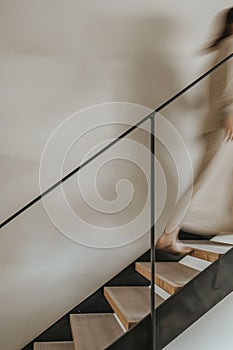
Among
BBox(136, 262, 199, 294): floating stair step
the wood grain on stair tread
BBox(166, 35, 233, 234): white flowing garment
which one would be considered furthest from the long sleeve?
the wood grain on stair tread

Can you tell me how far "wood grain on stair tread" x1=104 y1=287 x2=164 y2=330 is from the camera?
2.72 m

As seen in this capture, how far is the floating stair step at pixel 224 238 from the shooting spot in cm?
318

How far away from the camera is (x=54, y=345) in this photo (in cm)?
356

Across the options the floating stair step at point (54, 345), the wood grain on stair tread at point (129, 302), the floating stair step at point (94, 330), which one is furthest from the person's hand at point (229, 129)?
the floating stair step at point (54, 345)

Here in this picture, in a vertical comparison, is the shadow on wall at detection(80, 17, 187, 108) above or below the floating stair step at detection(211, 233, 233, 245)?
above

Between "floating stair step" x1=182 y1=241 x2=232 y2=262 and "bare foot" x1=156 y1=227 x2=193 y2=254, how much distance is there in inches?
1.4

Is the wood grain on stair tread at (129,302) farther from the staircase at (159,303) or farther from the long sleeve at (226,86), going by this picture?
the long sleeve at (226,86)

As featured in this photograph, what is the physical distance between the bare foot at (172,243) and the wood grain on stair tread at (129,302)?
1.03 feet

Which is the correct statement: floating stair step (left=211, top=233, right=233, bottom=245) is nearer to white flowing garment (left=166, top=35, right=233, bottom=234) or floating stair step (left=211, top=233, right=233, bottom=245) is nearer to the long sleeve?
white flowing garment (left=166, top=35, right=233, bottom=234)

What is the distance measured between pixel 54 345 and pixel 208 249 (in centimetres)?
128

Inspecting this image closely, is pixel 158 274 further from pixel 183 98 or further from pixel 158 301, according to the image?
pixel 183 98

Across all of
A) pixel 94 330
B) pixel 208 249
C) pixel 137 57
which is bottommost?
pixel 94 330

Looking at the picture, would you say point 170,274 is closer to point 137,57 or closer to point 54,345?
point 54,345

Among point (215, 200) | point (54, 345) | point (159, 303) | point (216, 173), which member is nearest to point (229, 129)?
point (216, 173)
